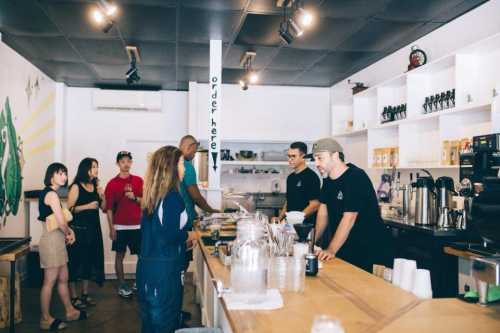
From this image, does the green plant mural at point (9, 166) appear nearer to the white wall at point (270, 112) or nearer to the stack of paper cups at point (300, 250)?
the white wall at point (270, 112)

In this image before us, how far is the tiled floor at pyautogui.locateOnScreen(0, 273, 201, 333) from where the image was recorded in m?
4.29

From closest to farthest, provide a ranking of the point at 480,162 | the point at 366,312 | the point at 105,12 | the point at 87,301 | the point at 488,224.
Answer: the point at 488,224 → the point at 366,312 → the point at 105,12 → the point at 480,162 → the point at 87,301

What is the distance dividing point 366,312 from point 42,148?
629cm

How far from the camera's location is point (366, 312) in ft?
5.79

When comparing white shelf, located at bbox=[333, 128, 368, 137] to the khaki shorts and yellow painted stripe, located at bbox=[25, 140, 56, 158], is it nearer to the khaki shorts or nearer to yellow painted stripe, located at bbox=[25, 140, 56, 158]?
the khaki shorts

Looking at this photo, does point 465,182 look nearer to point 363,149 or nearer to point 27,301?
point 363,149

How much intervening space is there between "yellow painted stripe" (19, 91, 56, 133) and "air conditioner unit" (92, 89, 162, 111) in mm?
688

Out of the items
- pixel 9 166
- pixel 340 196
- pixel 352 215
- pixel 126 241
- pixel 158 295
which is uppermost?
pixel 9 166

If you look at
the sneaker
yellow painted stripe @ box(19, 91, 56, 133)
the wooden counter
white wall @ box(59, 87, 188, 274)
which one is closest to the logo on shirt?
the wooden counter

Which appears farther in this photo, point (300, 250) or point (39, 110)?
point (39, 110)

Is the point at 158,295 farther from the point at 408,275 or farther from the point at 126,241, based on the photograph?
the point at 126,241

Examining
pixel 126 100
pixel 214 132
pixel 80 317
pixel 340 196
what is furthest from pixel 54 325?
pixel 126 100

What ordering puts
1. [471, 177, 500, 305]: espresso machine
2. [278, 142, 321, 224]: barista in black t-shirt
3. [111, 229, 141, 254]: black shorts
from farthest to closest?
[111, 229, 141, 254]: black shorts, [278, 142, 321, 224]: barista in black t-shirt, [471, 177, 500, 305]: espresso machine

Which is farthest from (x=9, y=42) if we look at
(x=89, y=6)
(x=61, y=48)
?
(x=89, y=6)
